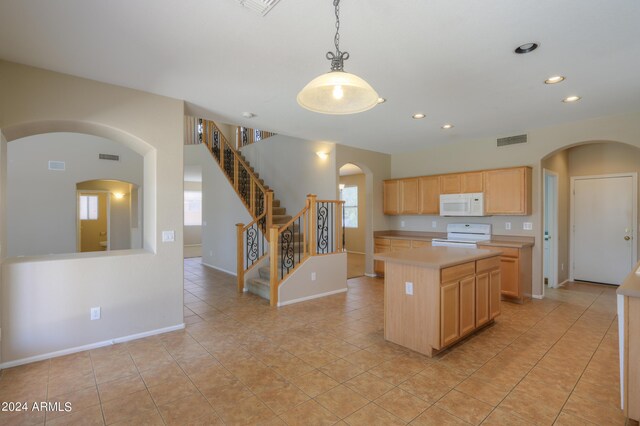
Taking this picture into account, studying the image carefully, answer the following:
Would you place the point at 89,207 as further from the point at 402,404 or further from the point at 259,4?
the point at 402,404

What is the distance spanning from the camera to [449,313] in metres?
3.06

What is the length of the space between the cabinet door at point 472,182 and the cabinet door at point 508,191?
0.08 meters

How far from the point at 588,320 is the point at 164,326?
5293 millimetres

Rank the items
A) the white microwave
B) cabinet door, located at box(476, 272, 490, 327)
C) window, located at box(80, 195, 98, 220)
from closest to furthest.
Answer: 1. cabinet door, located at box(476, 272, 490, 327)
2. the white microwave
3. window, located at box(80, 195, 98, 220)

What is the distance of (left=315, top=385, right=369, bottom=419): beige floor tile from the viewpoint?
222 centimetres

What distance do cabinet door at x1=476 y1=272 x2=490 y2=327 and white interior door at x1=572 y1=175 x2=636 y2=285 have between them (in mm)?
3963

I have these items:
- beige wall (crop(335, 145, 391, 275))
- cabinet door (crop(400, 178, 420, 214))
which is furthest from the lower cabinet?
beige wall (crop(335, 145, 391, 275))

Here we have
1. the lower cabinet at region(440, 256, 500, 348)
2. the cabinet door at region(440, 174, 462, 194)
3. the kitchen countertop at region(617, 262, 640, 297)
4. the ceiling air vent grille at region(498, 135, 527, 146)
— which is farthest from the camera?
the cabinet door at region(440, 174, 462, 194)

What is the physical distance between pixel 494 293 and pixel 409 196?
9.95 feet

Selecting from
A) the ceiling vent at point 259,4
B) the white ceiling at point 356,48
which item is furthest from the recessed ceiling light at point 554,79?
the ceiling vent at point 259,4

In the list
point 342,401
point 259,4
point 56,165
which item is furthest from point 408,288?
point 56,165

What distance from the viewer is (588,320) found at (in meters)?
3.99

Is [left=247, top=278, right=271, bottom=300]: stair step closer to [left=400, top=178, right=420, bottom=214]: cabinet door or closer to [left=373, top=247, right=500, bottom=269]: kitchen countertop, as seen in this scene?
[left=373, top=247, right=500, bottom=269]: kitchen countertop

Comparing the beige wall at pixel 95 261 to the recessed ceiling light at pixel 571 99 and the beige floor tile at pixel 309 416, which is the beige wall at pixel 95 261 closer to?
the beige floor tile at pixel 309 416
